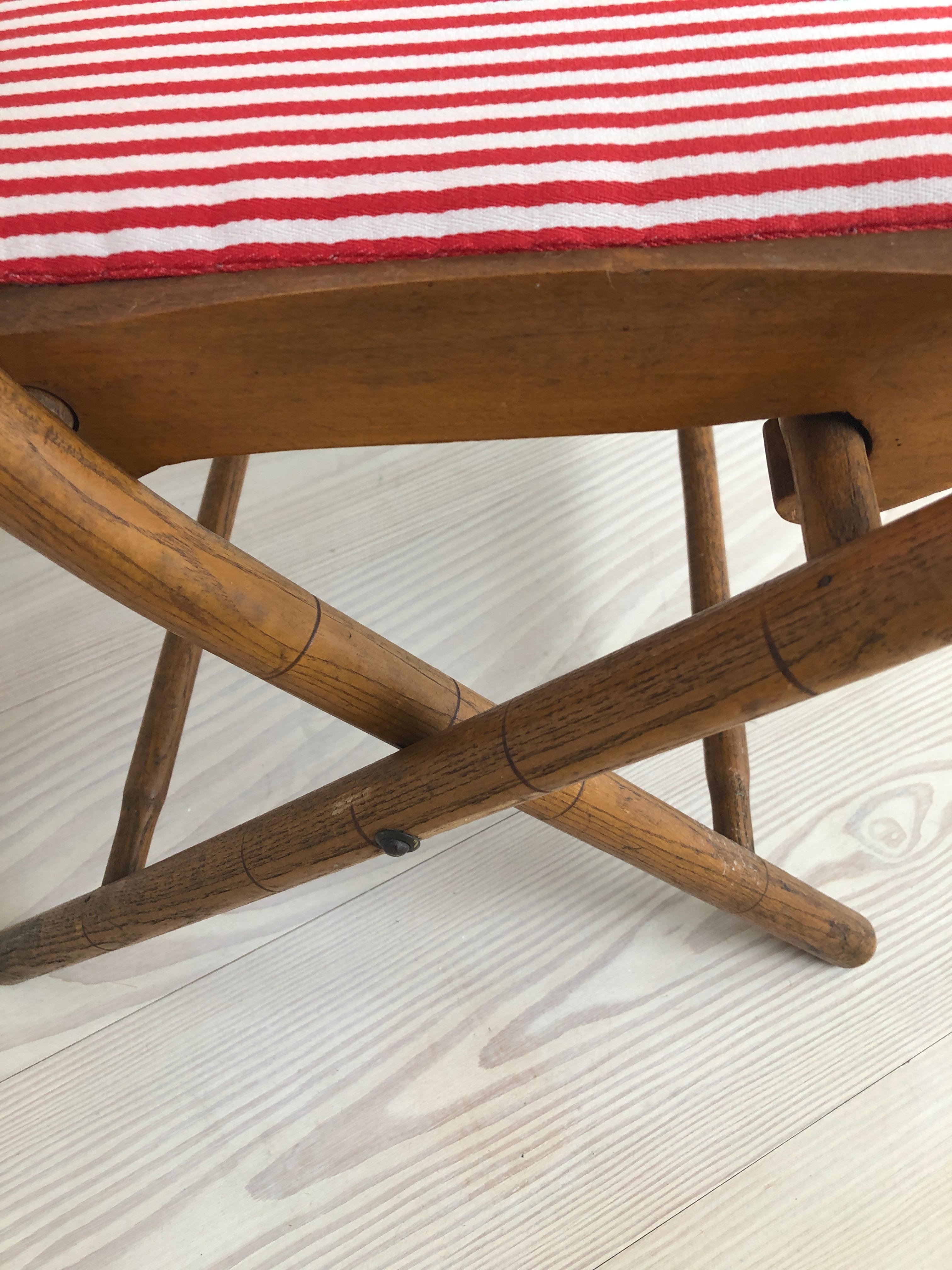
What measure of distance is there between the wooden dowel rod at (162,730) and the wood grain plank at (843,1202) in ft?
1.12

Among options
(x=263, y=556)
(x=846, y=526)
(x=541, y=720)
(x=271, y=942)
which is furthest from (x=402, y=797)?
(x=263, y=556)

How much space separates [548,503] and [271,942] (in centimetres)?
40

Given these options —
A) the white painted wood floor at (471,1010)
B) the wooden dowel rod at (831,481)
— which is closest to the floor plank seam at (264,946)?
the white painted wood floor at (471,1010)

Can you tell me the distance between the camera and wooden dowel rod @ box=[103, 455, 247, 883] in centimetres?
56

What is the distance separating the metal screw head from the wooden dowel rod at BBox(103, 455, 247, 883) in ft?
0.69

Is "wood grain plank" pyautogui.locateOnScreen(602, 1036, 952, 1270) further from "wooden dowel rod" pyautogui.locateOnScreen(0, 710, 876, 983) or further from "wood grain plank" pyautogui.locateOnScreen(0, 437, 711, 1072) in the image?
"wood grain plank" pyautogui.locateOnScreen(0, 437, 711, 1072)

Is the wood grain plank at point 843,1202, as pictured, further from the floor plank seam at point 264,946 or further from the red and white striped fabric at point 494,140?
the red and white striped fabric at point 494,140

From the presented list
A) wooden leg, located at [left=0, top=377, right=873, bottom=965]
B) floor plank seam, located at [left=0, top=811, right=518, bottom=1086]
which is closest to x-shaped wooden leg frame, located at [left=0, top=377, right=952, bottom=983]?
wooden leg, located at [left=0, top=377, right=873, bottom=965]

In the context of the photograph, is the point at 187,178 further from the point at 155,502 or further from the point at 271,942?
the point at 271,942

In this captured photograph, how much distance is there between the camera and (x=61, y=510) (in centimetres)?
32

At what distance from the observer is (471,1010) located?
0.64 metres

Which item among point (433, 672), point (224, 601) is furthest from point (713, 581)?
point (224, 601)

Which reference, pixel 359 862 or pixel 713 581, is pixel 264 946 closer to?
pixel 359 862

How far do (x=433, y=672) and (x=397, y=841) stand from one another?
0.07 metres
